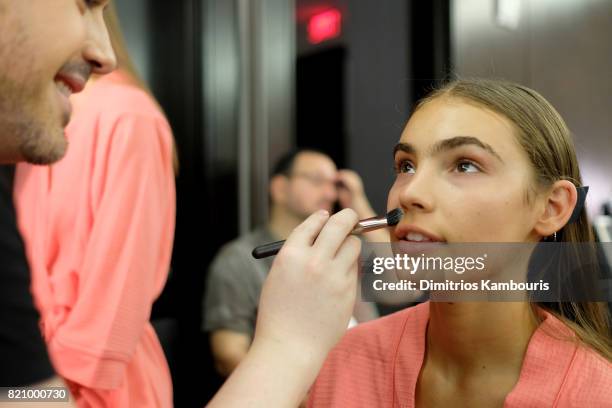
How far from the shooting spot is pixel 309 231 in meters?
0.69

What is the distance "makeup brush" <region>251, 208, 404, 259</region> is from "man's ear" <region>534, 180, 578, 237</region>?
170 mm

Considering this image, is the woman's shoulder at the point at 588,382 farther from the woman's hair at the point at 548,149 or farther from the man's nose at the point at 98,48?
the man's nose at the point at 98,48

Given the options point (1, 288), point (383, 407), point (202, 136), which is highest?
point (202, 136)

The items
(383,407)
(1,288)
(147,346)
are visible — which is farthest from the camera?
(147,346)

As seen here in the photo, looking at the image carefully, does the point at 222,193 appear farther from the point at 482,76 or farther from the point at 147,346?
the point at 482,76

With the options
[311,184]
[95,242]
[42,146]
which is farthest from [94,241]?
[311,184]

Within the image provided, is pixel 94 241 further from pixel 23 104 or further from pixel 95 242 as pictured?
pixel 23 104

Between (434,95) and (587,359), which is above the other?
(434,95)

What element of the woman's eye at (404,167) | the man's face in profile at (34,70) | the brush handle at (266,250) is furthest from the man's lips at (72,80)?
the woman's eye at (404,167)

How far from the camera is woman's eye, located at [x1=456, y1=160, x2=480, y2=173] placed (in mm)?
735

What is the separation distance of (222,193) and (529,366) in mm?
493

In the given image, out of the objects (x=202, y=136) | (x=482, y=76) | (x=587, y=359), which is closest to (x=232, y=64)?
(x=202, y=136)

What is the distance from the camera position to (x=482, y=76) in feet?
2.57

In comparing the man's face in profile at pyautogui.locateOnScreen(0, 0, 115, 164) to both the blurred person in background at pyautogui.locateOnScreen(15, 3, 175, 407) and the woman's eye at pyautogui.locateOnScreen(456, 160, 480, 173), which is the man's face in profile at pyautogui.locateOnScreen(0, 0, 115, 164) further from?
the woman's eye at pyautogui.locateOnScreen(456, 160, 480, 173)
